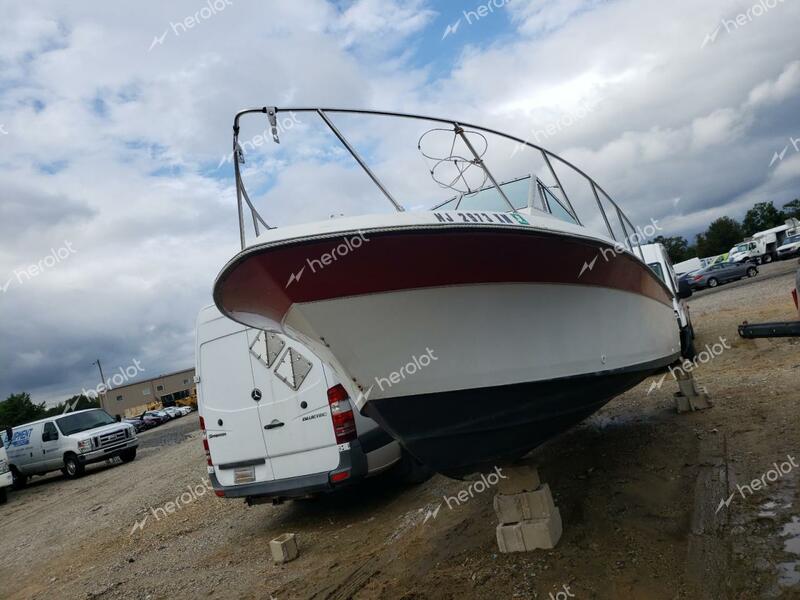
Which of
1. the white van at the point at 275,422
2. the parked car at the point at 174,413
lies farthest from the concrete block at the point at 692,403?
the parked car at the point at 174,413

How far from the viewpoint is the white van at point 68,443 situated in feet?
45.2

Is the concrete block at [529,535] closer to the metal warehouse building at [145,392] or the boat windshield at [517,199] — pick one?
the boat windshield at [517,199]

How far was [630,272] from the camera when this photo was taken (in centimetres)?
454

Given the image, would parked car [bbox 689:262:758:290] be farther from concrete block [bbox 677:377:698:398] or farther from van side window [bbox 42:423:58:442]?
van side window [bbox 42:423:58:442]

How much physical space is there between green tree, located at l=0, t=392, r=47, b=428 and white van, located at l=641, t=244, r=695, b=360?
197 feet

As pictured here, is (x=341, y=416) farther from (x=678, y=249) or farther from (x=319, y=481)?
(x=678, y=249)

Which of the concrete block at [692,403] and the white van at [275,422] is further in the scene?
the concrete block at [692,403]

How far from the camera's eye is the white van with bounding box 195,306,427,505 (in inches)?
189

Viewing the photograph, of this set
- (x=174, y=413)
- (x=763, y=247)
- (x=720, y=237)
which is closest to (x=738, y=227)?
(x=720, y=237)

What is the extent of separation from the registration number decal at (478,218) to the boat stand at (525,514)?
1.54m

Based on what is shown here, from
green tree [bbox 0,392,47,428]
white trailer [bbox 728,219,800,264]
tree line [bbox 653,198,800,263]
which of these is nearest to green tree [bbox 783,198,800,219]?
tree line [bbox 653,198,800,263]

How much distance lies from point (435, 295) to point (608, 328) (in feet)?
5.25

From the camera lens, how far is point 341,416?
4.78 metres

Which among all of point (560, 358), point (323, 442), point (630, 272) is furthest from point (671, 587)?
point (323, 442)
